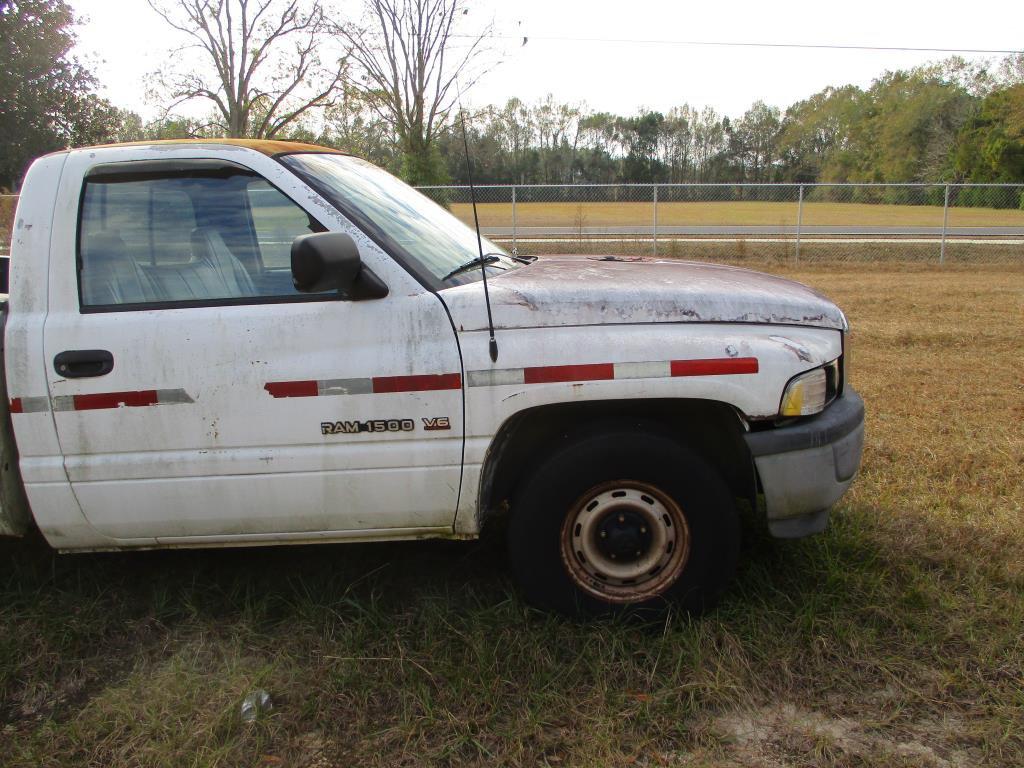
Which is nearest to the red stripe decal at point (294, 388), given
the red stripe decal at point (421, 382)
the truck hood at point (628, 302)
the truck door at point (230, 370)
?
the truck door at point (230, 370)

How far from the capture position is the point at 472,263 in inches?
132

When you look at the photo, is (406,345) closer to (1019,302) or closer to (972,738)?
(972,738)

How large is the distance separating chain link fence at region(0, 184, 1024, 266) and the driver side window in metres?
10.5

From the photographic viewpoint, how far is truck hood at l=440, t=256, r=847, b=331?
9.29 ft

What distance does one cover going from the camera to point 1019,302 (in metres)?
10.9

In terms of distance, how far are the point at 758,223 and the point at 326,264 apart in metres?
26.0

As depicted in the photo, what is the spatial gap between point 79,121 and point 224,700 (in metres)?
24.2

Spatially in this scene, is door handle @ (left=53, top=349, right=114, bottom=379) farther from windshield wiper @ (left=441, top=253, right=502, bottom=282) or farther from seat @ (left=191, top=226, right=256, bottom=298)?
windshield wiper @ (left=441, top=253, right=502, bottom=282)

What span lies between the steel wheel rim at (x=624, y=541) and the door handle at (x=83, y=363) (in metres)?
1.73

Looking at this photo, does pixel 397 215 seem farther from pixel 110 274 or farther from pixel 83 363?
pixel 83 363

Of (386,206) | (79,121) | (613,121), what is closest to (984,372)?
(386,206)

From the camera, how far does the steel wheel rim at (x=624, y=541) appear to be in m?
2.98

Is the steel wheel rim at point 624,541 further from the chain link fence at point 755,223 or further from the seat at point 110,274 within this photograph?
the chain link fence at point 755,223

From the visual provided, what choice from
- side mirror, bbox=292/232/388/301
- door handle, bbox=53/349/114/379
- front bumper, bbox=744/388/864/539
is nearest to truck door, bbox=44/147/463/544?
door handle, bbox=53/349/114/379
